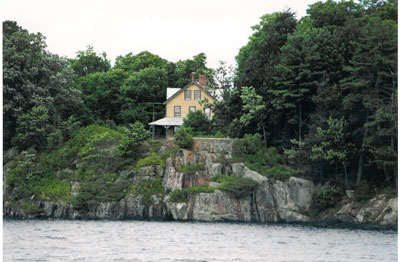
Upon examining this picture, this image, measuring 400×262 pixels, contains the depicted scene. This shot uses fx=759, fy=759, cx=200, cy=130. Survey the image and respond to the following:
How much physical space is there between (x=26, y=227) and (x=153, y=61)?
4517cm

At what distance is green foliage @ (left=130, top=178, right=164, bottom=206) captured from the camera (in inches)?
2761

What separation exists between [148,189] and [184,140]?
19.3ft

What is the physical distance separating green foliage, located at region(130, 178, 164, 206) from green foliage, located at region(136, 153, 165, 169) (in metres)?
1.71

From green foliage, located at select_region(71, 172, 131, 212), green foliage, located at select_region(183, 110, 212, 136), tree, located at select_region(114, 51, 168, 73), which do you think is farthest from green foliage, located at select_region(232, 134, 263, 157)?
tree, located at select_region(114, 51, 168, 73)

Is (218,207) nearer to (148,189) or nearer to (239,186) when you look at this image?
(239,186)

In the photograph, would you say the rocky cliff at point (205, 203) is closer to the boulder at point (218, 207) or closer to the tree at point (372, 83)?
the boulder at point (218, 207)

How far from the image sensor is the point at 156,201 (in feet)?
229

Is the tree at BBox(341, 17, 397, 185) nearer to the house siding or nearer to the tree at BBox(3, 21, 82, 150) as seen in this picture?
the house siding

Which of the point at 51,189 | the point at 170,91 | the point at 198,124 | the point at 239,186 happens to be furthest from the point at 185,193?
the point at 170,91

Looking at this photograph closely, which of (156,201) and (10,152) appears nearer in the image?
(156,201)

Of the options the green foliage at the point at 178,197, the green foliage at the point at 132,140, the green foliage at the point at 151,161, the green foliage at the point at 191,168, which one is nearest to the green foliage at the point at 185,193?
the green foliage at the point at 178,197

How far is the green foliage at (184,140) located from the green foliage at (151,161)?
2320 mm

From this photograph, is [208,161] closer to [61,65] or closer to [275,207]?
[275,207]

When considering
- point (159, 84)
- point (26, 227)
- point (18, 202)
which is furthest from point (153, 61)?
point (26, 227)
